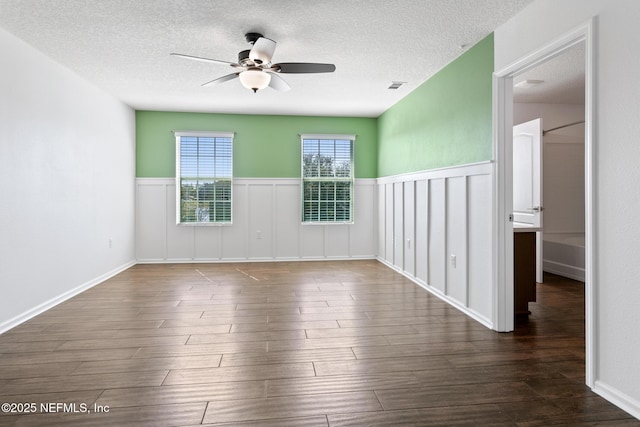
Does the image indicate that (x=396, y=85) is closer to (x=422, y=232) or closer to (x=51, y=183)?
(x=422, y=232)

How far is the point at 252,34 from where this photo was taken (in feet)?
10.9

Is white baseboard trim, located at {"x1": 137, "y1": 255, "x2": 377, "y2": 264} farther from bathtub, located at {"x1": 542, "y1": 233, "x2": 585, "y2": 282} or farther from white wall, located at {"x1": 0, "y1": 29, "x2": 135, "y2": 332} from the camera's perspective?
bathtub, located at {"x1": 542, "y1": 233, "x2": 585, "y2": 282}

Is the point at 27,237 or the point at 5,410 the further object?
the point at 27,237

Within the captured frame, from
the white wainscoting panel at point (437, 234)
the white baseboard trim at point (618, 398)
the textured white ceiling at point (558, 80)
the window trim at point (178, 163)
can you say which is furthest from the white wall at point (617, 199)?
the window trim at point (178, 163)

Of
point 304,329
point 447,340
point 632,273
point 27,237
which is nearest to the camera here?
point 632,273

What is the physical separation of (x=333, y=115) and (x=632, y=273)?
5.45 metres

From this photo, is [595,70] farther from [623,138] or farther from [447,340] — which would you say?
[447,340]

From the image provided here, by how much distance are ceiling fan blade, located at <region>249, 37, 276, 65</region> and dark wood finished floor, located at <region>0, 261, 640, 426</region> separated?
7.39ft

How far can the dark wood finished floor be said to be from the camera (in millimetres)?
1979

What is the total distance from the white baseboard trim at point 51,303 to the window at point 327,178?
10.4ft

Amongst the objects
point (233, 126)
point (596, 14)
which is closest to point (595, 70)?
point (596, 14)

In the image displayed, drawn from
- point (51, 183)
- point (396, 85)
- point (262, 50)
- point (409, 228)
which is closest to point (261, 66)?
point (262, 50)

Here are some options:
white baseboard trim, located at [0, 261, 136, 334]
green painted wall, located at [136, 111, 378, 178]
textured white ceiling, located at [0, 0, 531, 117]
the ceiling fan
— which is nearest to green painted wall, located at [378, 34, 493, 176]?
textured white ceiling, located at [0, 0, 531, 117]

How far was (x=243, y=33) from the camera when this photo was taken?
3.35 metres
